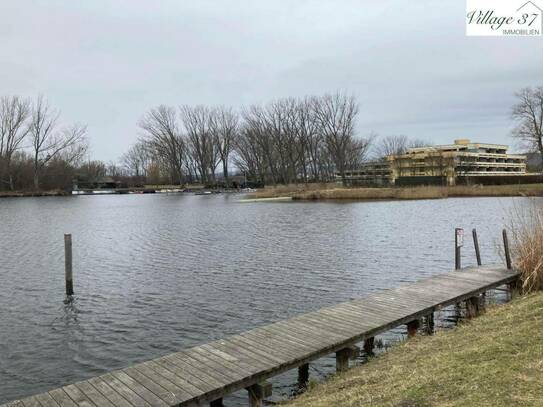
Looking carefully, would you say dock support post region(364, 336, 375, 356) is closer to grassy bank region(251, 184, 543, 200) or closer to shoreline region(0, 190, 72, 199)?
grassy bank region(251, 184, 543, 200)

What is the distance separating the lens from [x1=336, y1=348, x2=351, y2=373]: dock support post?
7.16 meters

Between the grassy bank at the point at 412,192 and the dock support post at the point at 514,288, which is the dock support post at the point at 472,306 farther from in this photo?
the grassy bank at the point at 412,192

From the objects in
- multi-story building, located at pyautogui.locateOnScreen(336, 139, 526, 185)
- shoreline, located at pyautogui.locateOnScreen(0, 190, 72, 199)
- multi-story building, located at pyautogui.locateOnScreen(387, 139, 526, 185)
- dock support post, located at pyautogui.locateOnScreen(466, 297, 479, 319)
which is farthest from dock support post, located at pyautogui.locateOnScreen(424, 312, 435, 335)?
shoreline, located at pyautogui.locateOnScreen(0, 190, 72, 199)

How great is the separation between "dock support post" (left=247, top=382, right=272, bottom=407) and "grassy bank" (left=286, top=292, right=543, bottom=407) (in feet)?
1.09

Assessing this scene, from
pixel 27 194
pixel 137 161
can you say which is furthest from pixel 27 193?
pixel 137 161

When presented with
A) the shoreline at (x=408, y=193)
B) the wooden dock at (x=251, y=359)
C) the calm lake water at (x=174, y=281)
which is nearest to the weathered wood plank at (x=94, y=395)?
the wooden dock at (x=251, y=359)

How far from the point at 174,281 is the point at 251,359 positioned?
8.38 m

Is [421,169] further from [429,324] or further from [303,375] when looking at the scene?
[303,375]

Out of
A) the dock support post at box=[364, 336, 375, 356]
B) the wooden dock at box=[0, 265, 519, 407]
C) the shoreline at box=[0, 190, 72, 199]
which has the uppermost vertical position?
the shoreline at box=[0, 190, 72, 199]

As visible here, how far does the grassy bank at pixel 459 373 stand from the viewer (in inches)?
167

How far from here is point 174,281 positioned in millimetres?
14305

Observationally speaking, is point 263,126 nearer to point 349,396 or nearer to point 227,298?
point 227,298

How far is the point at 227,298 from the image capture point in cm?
1206

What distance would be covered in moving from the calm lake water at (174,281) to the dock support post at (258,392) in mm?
835
